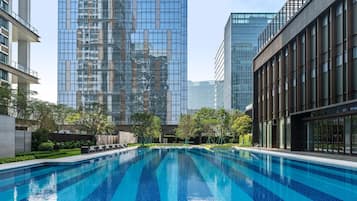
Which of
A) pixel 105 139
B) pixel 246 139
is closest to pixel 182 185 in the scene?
pixel 105 139

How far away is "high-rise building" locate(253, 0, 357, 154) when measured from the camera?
77.0 ft

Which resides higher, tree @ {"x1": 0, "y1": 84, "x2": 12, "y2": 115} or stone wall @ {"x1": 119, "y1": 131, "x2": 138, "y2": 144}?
tree @ {"x1": 0, "y1": 84, "x2": 12, "y2": 115}

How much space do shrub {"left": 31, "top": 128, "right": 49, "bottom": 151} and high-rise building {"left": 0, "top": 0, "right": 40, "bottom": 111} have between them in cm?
1097

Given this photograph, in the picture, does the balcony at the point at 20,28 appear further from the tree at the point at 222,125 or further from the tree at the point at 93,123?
the tree at the point at 222,125

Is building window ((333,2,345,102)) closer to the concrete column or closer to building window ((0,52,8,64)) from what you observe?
building window ((0,52,8,64))

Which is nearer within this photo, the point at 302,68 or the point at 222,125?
the point at 302,68

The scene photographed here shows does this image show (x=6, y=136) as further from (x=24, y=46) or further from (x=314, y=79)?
(x=24, y=46)

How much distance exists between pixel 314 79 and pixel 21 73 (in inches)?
1228

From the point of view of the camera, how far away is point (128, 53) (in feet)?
276

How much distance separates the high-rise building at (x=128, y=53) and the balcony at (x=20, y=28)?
31222 millimetres

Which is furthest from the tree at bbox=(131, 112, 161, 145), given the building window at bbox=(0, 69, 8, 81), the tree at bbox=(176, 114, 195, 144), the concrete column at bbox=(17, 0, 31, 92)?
the building window at bbox=(0, 69, 8, 81)

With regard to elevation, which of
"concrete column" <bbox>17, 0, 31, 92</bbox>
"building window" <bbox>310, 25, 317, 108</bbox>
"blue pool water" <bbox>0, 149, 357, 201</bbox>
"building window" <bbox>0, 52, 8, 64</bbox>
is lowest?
"blue pool water" <bbox>0, 149, 357, 201</bbox>

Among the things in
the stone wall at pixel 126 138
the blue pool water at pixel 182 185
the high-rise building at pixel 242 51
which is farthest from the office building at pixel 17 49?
the high-rise building at pixel 242 51

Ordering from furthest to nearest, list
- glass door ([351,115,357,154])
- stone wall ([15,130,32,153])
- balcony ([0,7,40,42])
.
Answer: balcony ([0,7,40,42]), stone wall ([15,130,32,153]), glass door ([351,115,357,154])
